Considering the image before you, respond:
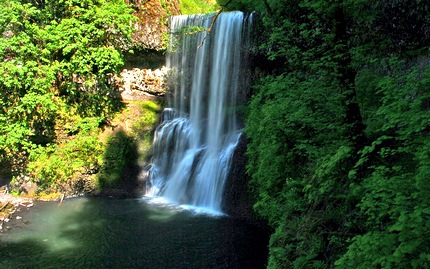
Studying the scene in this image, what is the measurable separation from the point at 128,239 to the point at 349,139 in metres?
6.70

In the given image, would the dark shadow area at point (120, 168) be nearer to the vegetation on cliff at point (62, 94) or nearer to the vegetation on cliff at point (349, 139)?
the vegetation on cliff at point (62, 94)

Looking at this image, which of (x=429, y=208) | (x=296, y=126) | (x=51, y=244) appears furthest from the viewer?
(x=51, y=244)

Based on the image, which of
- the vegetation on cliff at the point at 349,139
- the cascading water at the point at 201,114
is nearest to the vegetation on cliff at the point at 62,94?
the cascading water at the point at 201,114

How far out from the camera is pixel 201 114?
15641 mm

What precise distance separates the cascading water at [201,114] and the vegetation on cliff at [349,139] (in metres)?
4.69

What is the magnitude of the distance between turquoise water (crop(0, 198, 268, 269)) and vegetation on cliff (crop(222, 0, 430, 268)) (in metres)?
1.80

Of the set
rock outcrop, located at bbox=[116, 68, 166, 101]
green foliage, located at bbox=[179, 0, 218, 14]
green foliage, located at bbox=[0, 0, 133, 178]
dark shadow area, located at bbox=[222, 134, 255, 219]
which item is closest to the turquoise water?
dark shadow area, located at bbox=[222, 134, 255, 219]

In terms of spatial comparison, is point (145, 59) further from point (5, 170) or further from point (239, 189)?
point (239, 189)

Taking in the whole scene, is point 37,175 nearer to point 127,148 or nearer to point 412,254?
point 127,148

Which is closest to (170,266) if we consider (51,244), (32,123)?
(51,244)

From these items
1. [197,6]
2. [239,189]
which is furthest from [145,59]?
[239,189]

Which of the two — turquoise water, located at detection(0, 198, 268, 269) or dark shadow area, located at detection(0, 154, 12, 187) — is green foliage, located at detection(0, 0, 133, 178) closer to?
dark shadow area, located at detection(0, 154, 12, 187)

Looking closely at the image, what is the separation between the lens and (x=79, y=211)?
11898mm

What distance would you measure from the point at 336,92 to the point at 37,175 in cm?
1142
